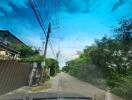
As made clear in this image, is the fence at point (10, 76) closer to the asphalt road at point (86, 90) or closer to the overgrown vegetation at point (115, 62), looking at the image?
the asphalt road at point (86, 90)

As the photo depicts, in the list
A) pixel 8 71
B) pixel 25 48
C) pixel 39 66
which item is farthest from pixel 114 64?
pixel 25 48

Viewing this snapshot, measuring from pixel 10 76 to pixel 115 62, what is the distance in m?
13.1

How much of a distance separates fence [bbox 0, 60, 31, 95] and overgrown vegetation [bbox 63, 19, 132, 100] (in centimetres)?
753

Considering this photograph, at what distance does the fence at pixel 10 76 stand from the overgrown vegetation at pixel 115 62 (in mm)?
7532

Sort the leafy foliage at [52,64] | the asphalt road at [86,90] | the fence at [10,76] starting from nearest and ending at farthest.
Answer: the fence at [10,76]
the asphalt road at [86,90]
the leafy foliage at [52,64]

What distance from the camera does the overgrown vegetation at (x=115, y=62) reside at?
1747 centimetres

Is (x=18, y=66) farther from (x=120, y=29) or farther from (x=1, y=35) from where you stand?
(x=1, y=35)

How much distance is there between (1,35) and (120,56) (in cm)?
2614


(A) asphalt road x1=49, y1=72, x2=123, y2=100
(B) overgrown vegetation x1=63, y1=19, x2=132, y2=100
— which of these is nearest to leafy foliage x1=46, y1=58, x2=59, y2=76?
Answer: (B) overgrown vegetation x1=63, y1=19, x2=132, y2=100

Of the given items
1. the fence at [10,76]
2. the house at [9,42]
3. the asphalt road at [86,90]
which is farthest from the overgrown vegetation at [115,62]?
the house at [9,42]

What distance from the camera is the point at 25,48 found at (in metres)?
41.9

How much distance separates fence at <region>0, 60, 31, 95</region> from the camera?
13469mm

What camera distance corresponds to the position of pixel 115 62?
24.7 m

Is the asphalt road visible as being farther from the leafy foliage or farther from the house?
the leafy foliage
